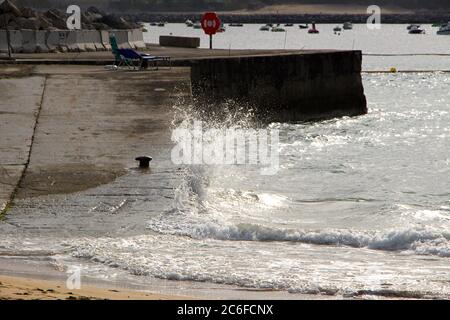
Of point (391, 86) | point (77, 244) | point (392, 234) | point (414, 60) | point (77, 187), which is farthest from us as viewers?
point (414, 60)

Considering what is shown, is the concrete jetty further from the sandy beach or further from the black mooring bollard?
the sandy beach

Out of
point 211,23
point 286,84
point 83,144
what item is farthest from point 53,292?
point 211,23

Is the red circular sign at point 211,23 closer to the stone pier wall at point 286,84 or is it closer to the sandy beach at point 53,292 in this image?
the stone pier wall at point 286,84

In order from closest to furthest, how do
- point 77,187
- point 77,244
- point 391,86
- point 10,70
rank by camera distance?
1. point 77,244
2. point 77,187
3. point 10,70
4. point 391,86

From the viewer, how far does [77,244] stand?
561 inches

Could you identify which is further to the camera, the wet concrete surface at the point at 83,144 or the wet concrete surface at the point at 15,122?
the wet concrete surface at the point at 15,122

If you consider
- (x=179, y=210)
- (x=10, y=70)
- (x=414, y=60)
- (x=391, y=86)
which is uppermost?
(x=414, y=60)

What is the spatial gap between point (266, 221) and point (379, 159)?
12.6m

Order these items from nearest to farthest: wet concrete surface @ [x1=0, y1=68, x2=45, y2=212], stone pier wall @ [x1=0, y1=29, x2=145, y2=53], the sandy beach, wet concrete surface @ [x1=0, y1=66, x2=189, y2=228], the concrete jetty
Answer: the sandy beach → wet concrete surface @ [x1=0, y1=66, x2=189, y2=228] → the concrete jetty → wet concrete surface @ [x1=0, y1=68, x2=45, y2=212] → stone pier wall @ [x1=0, y1=29, x2=145, y2=53]

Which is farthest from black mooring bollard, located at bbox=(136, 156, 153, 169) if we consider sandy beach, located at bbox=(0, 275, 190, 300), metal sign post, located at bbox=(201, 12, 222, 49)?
metal sign post, located at bbox=(201, 12, 222, 49)

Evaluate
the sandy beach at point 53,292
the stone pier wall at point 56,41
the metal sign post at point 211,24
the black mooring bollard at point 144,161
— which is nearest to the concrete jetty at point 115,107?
the black mooring bollard at point 144,161

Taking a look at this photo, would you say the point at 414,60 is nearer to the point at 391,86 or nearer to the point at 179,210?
the point at 391,86

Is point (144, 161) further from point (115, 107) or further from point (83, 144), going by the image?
point (115, 107)
